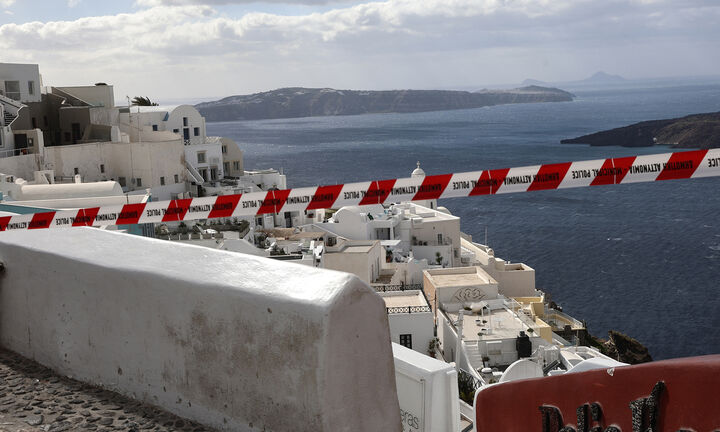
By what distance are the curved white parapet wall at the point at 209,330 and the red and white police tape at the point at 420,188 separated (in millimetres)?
2312

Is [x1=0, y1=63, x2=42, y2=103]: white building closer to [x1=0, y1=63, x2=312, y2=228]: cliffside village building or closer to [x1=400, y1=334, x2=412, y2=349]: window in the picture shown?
[x1=0, y1=63, x2=312, y2=228]: cliffside village building

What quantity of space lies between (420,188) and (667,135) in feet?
460

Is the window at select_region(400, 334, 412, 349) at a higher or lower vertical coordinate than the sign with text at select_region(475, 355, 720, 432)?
lower

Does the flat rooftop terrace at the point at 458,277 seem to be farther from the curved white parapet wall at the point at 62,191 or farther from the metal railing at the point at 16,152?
the metal railing at the point at 16,152

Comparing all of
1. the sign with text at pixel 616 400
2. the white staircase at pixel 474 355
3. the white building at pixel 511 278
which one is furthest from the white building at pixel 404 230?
the sign with text at pixel 616 400

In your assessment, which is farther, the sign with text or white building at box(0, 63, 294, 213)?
white building at box(0, 63, 294, 213)

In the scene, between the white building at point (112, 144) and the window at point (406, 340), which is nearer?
the window at point (406, 340)

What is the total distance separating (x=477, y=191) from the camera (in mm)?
6379

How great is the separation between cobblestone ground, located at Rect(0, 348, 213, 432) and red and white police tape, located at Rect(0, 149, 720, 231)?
250cm

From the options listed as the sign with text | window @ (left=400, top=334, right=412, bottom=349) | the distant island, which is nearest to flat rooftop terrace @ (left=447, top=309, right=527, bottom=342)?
window @ (left=400, top=334, right=412, bottom=349)

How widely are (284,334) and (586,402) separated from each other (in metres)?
2.29

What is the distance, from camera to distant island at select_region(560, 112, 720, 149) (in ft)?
421

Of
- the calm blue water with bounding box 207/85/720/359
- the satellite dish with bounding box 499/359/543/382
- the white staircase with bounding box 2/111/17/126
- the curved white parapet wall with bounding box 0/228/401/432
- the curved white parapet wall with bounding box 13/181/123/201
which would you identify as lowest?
the calm blue water with bounding box 207/85/720/359

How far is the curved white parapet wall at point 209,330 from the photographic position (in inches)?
137
